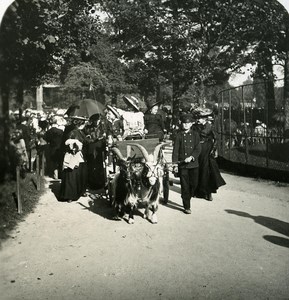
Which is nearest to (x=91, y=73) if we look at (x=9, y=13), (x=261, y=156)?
(x=9, y=13)

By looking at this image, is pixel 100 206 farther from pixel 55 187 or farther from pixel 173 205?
pixel 55 187

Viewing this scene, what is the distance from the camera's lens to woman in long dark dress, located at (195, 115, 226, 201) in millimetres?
7230

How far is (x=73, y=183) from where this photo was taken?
7340 millimetres

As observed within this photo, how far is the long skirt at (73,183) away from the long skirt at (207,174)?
2.48 metres

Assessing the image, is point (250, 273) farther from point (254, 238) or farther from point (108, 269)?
point (108, 269)


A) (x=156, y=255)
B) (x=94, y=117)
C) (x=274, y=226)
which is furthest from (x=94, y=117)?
(x=274, y=226)

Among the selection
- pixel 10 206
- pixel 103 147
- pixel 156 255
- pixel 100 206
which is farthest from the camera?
pixel 103 147

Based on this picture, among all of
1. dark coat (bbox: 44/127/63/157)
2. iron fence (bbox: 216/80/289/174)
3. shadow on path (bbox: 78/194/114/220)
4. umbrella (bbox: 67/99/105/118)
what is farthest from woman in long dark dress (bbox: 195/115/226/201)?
dark coat (bbox: 44/127/63/157)

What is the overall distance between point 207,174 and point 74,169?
2828 mm

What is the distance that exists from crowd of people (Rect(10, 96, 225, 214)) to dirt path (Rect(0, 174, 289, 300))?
101 cm

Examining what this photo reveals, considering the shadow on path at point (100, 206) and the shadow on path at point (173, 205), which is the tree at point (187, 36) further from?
the shadow on path at point (100, 206)

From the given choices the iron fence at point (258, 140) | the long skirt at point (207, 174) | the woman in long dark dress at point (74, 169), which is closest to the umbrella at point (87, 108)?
the woman in long dark dress at point (74, 169)

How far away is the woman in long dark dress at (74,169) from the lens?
7234mm

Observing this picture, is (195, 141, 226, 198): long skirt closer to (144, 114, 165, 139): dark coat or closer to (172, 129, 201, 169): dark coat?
(172, 129, 201, 169): dark coat
